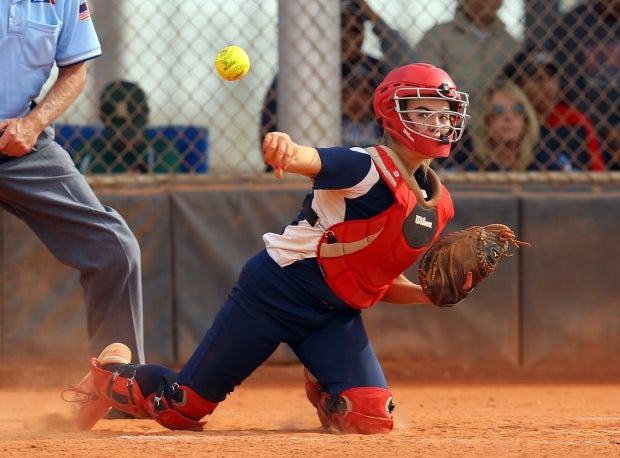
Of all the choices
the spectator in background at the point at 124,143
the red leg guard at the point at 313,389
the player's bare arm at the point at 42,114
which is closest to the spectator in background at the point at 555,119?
the spectator in background at the point at 124,143

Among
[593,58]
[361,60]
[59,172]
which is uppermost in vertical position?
[593,58]

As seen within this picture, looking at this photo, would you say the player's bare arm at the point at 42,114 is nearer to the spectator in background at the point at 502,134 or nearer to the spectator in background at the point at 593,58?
the spectator in background at the point at 502,134

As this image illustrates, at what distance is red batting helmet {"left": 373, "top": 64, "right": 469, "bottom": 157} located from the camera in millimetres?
4137

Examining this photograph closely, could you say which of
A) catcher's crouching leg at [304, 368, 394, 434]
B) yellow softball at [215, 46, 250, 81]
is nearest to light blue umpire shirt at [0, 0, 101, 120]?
yellow softball at [215, 46, 250, 81]

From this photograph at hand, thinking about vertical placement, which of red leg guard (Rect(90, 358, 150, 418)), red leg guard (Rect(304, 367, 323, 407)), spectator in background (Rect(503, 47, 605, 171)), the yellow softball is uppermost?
spectator in background (Rect(503, 47, 605, 171))

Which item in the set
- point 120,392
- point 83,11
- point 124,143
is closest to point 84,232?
point 120,392

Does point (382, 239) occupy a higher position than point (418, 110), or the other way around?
point (418, 110)

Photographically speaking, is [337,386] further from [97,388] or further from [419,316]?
[419,316]

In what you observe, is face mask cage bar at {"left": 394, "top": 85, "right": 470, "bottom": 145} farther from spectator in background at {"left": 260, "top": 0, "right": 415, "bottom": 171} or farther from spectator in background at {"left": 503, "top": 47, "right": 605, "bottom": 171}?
spectator in background at {"left": 503, "top": 47, "right": 605, "bottom": 171}

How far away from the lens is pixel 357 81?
656 cm

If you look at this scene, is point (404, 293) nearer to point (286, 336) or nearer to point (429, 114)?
point (286, 336)

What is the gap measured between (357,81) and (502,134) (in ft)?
3.09

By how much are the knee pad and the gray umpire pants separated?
1.06 meters

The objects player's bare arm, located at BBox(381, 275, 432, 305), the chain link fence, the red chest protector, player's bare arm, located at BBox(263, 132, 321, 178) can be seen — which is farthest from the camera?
the chain link fence
